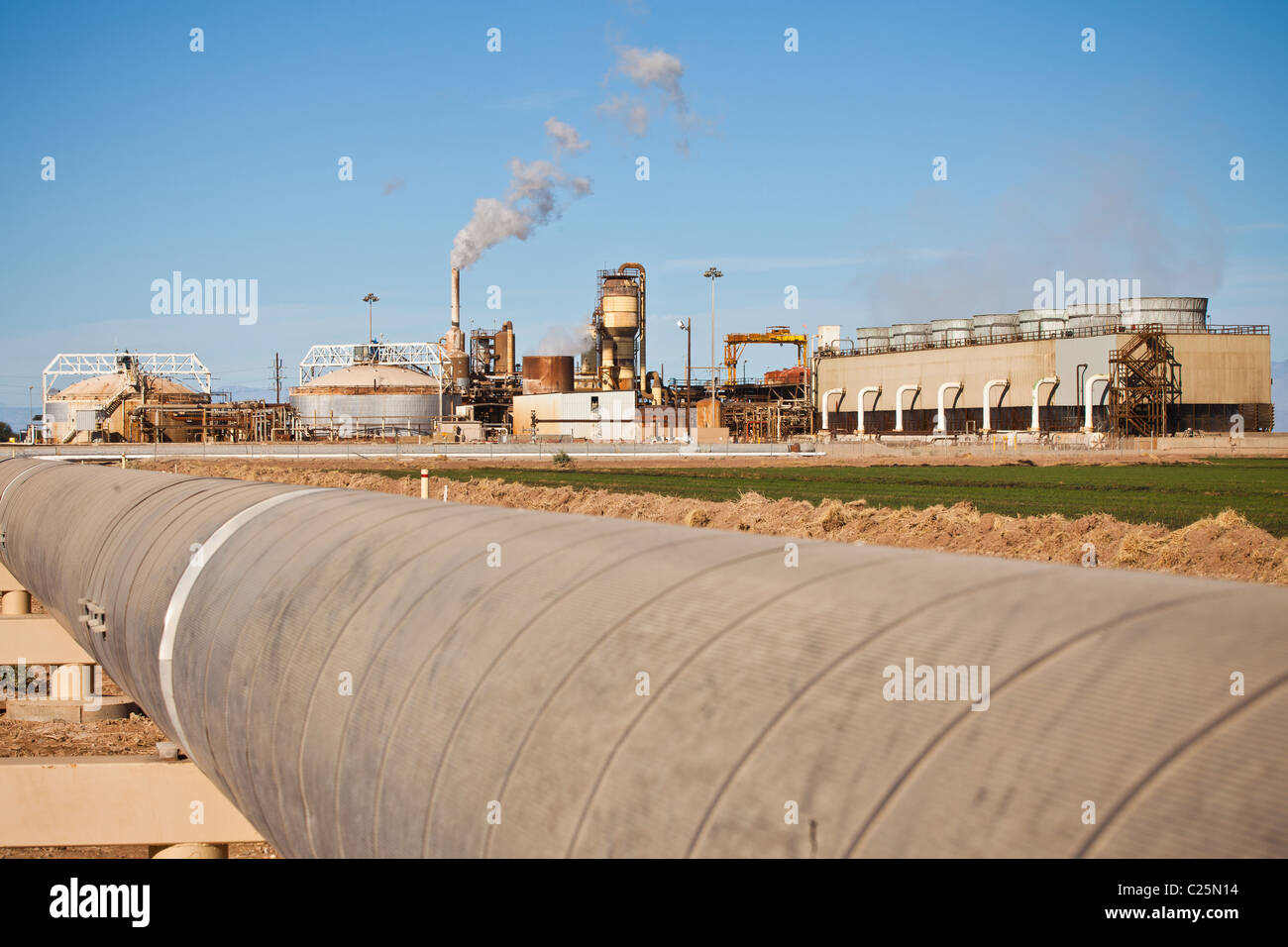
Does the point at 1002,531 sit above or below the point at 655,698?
below

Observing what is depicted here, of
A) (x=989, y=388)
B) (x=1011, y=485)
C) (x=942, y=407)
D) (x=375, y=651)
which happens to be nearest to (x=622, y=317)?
(x=942, y=407)

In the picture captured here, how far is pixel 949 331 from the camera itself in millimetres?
90812

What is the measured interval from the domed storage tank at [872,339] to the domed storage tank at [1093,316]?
18052 millimetres

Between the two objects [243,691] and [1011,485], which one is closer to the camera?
[243,691]

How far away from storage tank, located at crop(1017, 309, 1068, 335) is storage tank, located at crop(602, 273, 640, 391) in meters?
35.9

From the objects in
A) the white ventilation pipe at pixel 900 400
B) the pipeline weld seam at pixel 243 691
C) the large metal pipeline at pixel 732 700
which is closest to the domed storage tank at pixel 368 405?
the white ventilation pipe at pixel 900 400

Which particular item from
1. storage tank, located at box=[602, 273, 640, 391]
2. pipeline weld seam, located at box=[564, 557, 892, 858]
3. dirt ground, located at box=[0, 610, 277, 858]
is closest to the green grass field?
dirt ground, located at box=[0, 610, 277, 858]

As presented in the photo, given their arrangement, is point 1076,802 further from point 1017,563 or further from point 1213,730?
point 1017,563

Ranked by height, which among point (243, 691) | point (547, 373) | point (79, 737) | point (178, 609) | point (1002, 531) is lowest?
point (79, 737)

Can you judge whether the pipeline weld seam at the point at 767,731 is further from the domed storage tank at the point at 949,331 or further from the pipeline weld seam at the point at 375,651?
the domed storage tank at the point at 949,331

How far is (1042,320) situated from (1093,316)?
371 centimetres

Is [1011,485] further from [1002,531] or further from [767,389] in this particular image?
[767,389]

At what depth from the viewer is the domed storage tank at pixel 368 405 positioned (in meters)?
94.8

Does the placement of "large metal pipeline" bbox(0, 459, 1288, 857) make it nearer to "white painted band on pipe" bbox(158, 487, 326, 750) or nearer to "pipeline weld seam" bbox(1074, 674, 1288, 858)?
"pipeline weld seam" bbox(1074, 674, 1288, 858)
